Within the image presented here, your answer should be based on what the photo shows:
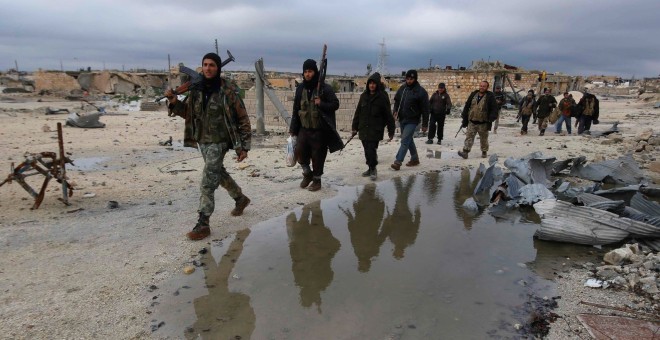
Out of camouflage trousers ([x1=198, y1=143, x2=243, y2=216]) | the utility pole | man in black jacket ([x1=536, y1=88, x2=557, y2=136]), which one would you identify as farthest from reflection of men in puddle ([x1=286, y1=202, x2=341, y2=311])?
man in black jacket ([x1=536, y1=88, x2=557, y2=136])

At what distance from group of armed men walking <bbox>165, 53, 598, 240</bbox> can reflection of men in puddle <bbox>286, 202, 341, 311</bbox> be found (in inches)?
29.6

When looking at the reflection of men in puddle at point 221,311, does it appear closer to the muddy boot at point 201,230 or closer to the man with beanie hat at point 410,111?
the muddy boot at point 201,230

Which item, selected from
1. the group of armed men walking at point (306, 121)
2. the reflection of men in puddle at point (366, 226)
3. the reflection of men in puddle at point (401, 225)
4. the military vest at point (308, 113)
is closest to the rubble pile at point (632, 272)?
the reflection of men in puddle at point (401, 225)

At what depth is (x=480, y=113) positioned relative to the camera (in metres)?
7.91

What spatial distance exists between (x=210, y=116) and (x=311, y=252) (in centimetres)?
169

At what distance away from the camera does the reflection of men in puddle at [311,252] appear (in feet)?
10.1

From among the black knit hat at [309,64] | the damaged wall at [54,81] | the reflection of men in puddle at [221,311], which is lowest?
the reflection of men in puddle at [221,311]

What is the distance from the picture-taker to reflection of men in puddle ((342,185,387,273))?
148 inches

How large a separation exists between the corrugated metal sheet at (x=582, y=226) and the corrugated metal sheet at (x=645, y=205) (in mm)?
637

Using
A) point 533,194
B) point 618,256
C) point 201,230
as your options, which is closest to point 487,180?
point 533,194

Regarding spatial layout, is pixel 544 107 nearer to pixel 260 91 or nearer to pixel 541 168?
pixel 541 168

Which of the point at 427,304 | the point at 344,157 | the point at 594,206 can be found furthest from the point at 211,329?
the point at 344,157

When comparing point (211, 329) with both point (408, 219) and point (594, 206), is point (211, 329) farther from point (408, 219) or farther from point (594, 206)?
point (594, 206)

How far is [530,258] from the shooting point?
11.9 feet
